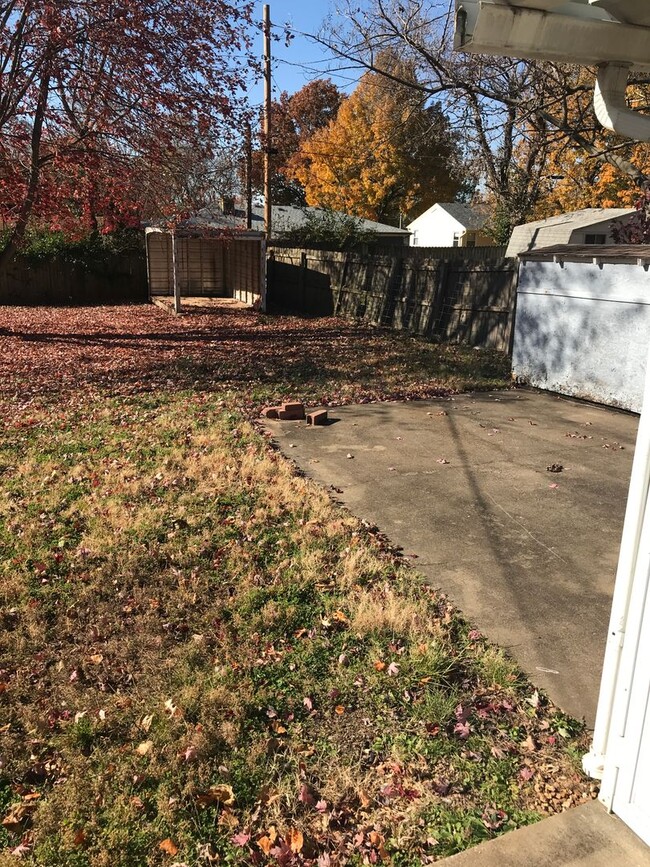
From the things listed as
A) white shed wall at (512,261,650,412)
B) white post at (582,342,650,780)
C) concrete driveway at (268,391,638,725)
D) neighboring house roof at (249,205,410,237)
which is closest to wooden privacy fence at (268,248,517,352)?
white shed wall at (512,261,650,412)

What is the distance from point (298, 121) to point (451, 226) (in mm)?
15620

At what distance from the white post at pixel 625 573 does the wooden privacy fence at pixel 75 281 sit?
70.3 ft

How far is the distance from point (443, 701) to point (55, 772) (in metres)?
1.75

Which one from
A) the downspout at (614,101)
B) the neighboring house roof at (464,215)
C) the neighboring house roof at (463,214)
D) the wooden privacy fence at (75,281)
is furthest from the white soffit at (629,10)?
the neighboring house roof at (464,215)

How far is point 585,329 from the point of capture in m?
8.78

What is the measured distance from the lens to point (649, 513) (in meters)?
2.01

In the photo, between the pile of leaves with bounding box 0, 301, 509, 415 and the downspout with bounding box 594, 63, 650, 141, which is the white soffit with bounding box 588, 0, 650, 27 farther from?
the pile of leaves with bounding box 0, 301, 509, 415

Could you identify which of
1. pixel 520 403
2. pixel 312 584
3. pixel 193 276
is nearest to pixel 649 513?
pixel 312 584

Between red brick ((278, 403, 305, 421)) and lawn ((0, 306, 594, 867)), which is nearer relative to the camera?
lawn ((0, 306, 594, 867))

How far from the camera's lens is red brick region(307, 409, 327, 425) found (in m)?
7.95

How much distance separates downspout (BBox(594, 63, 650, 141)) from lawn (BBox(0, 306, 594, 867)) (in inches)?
103

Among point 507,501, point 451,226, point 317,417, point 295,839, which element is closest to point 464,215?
point 451,226

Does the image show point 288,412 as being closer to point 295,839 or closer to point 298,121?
point 295,839

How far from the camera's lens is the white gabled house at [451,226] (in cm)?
3731
